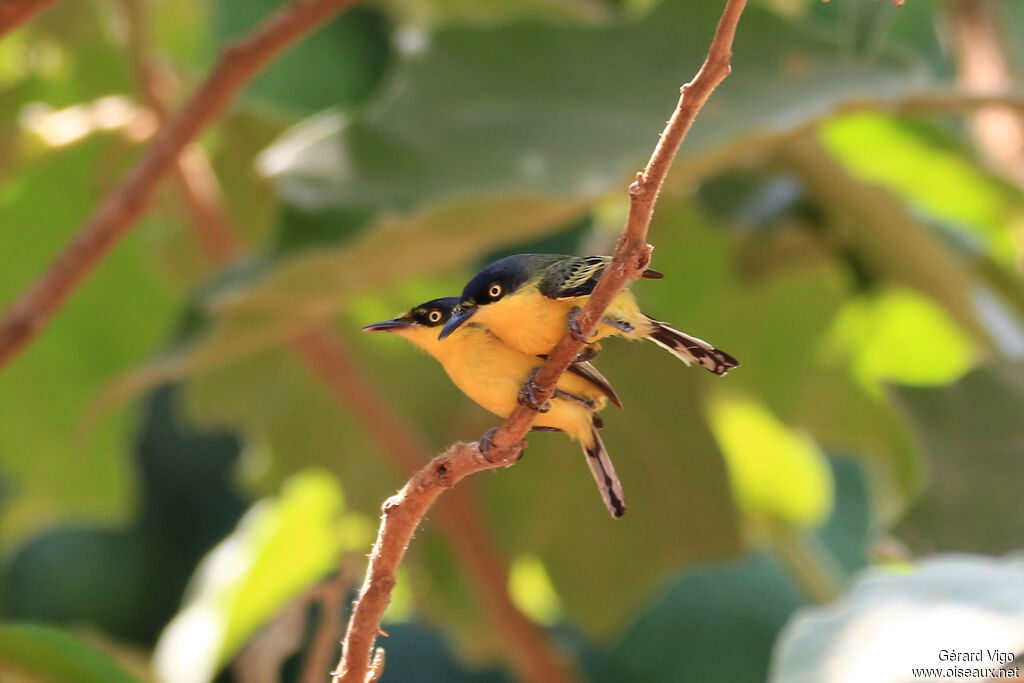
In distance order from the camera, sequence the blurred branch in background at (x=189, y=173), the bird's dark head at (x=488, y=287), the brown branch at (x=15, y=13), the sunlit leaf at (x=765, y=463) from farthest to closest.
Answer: the sunlit leaf at (x=765, y=463) → the blurred branch in background at (x=189, y=173) → the brown branch at (x=15, y=13) → the bird's dark head at (x=488, y=287)

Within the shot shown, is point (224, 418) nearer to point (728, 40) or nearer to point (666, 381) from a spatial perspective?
point (666, 381)

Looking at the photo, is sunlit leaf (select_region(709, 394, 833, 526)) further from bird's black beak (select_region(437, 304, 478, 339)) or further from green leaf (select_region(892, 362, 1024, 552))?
bird's black beak (select_region(437, 304, 478, 339))

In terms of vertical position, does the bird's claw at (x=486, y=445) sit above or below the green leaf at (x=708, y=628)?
below

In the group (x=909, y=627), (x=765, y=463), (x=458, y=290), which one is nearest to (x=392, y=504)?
(x=909, y=627)

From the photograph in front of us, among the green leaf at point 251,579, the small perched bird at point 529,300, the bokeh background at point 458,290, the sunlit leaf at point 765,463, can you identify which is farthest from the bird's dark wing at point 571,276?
the sunlit leaf at point 765,463

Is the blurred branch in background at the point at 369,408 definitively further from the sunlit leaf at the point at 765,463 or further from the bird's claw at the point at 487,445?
the bird's claw at the point at 487,445

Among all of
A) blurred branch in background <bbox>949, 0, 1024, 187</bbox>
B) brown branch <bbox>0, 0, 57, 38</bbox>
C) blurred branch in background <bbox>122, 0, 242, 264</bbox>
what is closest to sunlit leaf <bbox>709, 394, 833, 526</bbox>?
blurred branch in background <bbox>949, 0, 1024, 187</bbox>

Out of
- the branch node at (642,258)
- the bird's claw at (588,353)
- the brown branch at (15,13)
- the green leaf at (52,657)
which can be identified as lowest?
the branch node at (642,258)
